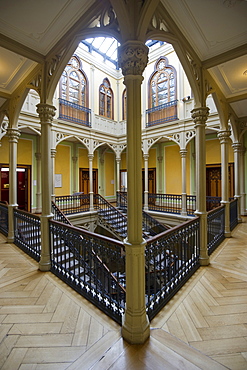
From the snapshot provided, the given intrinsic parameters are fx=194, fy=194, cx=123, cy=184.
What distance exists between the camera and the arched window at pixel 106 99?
10.8 m

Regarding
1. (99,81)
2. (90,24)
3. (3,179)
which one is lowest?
(3,179)

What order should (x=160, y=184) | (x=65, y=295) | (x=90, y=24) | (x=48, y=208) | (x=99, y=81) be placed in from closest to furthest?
1. (x=90, y=24)
2. (x=65, y=295)
3. (x=48, y=208)
4. (x=99, y=81)
5. (x=160, y=184)

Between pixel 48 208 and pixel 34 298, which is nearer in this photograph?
pixel 34 298

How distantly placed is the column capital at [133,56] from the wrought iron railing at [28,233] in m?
3.32

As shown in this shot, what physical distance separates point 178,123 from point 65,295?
8.09m

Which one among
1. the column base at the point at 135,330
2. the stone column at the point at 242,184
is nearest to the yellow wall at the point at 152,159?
the stone column at the point at 242,184

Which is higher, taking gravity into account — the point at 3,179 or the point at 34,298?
the point at 3,179

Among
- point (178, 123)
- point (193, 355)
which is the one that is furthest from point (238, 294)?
point (178, 123)

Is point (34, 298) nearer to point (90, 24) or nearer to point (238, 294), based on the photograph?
point (238, 294)

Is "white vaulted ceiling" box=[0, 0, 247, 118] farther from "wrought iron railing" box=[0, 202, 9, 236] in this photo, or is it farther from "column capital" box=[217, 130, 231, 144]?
"wrought iron railing" box=[0, 202, 9, 236]

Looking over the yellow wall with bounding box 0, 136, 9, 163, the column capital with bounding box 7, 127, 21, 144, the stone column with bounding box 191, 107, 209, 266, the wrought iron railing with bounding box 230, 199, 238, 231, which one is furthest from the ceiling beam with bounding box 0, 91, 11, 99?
the wrought iron railing with bounding box 230, 199, 238, 231

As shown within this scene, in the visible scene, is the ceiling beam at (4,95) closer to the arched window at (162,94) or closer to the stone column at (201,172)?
the stone column at (201,172)

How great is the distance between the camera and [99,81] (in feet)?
34.6

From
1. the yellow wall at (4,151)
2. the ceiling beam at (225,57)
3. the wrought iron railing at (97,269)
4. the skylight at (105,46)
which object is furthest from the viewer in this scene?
the skylight at (105,46)
